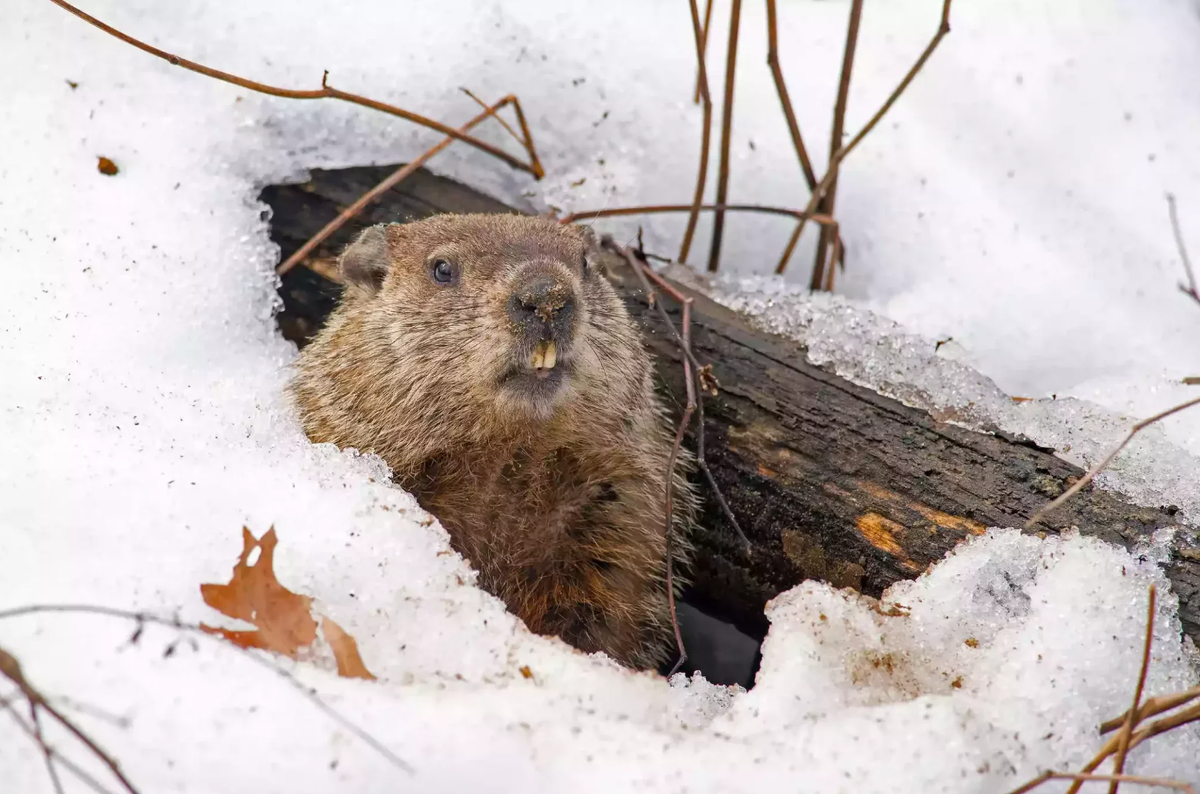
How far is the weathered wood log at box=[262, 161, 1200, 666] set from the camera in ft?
9.66

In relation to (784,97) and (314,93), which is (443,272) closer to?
Result: (314,93)

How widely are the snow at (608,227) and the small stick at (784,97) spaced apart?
0.30 m

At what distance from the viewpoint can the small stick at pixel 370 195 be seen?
3848 millimetres

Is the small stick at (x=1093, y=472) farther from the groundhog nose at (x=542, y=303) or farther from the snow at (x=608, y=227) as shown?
the groundhog nose at (x=542, y=303)

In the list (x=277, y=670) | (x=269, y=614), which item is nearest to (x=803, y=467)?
(x=269, y=614)

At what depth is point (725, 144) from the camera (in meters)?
4.09

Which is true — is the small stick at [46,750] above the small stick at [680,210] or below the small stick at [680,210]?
below

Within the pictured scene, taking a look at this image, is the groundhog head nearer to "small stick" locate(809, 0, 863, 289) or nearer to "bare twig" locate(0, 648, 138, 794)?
"small stick" locate(809, 0, 863, 289)

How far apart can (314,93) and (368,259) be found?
0.64m

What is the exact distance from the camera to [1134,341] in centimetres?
392

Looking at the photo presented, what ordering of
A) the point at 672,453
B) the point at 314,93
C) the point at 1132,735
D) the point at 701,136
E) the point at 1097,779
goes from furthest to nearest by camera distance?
the point at 701,136 < the point at 314,93 < the point at 672,453 < the point at 1132,735 < the point at 1097,779

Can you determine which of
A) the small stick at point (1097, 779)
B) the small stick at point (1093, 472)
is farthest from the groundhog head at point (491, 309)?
the small stick at point (1097, 779)

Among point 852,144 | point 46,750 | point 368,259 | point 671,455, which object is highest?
point 852,144

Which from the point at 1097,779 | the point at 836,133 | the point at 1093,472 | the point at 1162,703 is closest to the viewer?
the point at 1097,779
